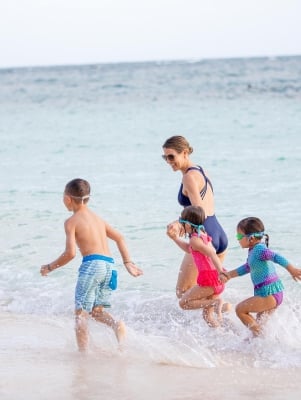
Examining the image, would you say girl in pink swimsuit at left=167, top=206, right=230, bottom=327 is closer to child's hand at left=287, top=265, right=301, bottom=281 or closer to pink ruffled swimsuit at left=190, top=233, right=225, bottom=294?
pink ruffled swimsuit at left=190, top=233, right=225, bottom=294

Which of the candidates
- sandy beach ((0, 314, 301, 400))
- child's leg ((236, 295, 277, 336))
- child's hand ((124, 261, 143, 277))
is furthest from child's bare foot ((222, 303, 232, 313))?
sandy beach ((0, 314, 301, 400))

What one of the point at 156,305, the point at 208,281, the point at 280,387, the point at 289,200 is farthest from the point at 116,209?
the point at 280,387

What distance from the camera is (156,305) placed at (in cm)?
754

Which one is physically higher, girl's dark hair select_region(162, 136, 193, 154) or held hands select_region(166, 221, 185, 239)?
girl's dark hair select_region(162, 136, 193, 154)

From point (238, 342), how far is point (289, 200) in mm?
6426

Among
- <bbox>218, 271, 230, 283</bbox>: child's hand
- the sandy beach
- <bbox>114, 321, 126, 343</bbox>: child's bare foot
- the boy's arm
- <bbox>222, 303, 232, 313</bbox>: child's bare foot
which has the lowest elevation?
the sandy beach

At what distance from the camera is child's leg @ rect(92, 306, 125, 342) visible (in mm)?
5980

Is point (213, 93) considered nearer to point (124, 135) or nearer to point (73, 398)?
point (124, 135)

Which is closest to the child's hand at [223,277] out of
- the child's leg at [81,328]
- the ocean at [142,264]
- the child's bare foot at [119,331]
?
the ocean at [142,264]

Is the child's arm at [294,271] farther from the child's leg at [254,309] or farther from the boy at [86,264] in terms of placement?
the boy at [86,264]

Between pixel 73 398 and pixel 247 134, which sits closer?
pixel 73 398

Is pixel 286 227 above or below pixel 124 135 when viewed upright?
below

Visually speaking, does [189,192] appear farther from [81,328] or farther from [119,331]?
[81,328]

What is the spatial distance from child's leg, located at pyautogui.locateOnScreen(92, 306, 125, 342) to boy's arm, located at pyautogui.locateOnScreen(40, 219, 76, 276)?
0.42 meters
